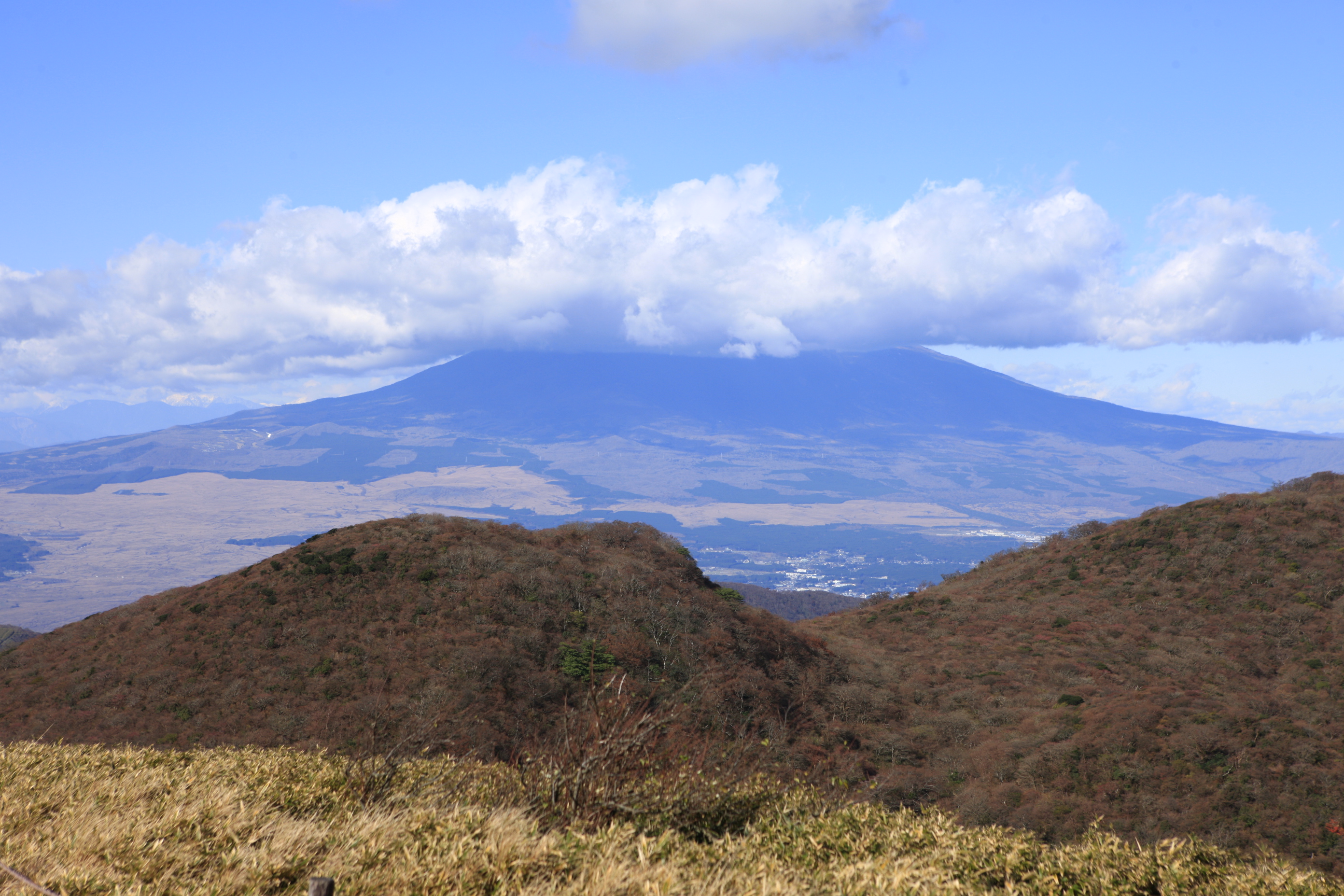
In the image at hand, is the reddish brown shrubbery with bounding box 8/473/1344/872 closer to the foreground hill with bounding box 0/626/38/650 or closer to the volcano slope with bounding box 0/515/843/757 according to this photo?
the volcano slope with bounding box 0/515/843/757

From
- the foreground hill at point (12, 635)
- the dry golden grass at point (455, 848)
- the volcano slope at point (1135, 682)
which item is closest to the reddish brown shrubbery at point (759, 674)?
the volcano slope at point (1135, 682)

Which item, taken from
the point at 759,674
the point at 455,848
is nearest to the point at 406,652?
the point at 759,674

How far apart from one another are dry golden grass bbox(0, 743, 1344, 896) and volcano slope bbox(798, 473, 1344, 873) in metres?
13.5

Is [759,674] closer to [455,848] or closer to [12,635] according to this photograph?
[455,848]

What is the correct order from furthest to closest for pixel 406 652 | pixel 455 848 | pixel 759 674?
pixel 759 674, pixel 406 652, pixel 455 848

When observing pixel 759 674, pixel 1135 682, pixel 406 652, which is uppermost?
pixel 406 652

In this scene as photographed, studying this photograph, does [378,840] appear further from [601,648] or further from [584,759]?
[601,648]

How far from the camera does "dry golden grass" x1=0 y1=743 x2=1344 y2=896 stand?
18.8ft

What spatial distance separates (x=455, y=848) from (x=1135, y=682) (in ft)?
107

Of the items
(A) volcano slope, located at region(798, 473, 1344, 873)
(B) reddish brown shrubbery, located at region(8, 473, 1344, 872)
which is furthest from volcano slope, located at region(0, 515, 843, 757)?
(A) volcano slope, located at region(798, 473, 1344, 873)

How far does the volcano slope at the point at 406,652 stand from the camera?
906 inches

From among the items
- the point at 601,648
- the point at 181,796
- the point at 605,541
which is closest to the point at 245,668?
the point at 601,648

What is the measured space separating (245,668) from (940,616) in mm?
35284

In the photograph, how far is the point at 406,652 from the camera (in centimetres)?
2630
